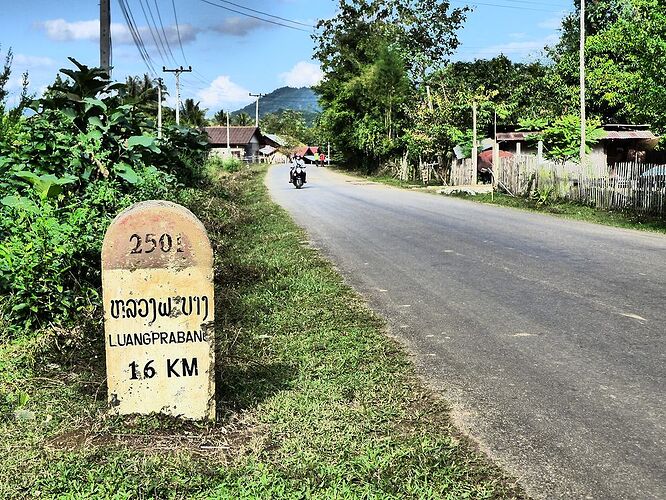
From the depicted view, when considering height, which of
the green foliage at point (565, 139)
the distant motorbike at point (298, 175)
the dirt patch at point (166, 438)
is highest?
the green foliage at point (565, 139)

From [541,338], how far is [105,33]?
1135cm

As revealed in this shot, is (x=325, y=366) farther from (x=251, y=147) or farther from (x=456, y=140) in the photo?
(x=251, y=147)

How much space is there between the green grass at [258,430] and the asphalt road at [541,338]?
1.00 ft

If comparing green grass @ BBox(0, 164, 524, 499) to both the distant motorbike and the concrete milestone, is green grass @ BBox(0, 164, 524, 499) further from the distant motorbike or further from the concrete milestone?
the distant motorbike

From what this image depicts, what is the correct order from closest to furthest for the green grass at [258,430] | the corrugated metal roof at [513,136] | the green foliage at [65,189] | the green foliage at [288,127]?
the green grass at [258,430], the green foliage at [65,189], the corrugated metal roof at [513,136], the green foliage at [288,127]

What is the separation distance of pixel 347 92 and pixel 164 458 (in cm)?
4897

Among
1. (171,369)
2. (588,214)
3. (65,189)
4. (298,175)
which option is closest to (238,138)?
(298,175)

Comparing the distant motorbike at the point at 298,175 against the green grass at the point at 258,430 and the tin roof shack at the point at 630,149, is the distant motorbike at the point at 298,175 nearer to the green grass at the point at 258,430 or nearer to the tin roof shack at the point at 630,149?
the tin roof shack at the point at 630,149

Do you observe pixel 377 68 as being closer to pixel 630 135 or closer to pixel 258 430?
pixel 630 135

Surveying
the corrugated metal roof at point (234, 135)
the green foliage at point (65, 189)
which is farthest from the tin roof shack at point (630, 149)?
the corrugated metal roof at point (234, 135)

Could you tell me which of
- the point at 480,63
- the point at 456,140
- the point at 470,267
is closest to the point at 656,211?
the point at 470,267

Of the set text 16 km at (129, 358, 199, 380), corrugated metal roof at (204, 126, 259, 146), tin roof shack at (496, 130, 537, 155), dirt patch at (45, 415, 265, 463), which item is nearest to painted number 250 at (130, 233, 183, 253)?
text 16 km at (129, 358, 199, 380)

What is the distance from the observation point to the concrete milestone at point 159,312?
12.2 ft

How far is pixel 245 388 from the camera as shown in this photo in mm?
4508
